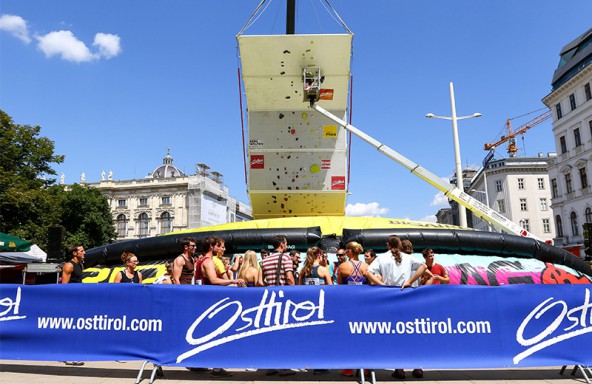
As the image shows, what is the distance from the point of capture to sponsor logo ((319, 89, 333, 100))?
12.4 m

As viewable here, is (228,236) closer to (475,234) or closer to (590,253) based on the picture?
(475,234)

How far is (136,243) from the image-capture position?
A: 10797 mm

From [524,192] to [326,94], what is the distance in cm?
5946

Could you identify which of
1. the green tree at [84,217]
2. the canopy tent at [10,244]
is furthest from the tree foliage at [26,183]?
the canopy tent at [10,244]

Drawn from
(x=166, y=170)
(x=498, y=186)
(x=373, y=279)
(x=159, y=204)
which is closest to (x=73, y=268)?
(x=373, y=279)

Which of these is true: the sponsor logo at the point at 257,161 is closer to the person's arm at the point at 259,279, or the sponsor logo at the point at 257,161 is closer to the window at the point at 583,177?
the person's arm at the point at 259,279

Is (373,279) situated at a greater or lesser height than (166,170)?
lesser

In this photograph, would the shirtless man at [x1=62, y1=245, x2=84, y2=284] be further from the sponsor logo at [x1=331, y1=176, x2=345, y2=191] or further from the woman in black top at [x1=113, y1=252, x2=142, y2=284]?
the sponsor logo at [x1=331, y1=176, x2=345, y2=191]

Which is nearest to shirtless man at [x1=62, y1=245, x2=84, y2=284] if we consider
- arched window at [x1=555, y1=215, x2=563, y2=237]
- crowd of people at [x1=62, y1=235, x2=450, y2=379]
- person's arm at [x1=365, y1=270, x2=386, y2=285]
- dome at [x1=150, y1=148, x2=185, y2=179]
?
crowd of people at [x1=62, y1=235, x2=450, y2=379]

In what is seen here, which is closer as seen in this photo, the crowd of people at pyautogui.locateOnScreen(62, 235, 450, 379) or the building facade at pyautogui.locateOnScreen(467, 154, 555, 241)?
the crowd of people at pyautogui.locateOnScreen(62, 235, 450, 379)

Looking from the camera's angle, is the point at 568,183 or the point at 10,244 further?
the point at 568,183

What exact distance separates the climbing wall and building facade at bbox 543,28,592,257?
99.7 ft

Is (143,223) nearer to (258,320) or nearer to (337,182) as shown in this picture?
(337,182)

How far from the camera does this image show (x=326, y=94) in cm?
1247
